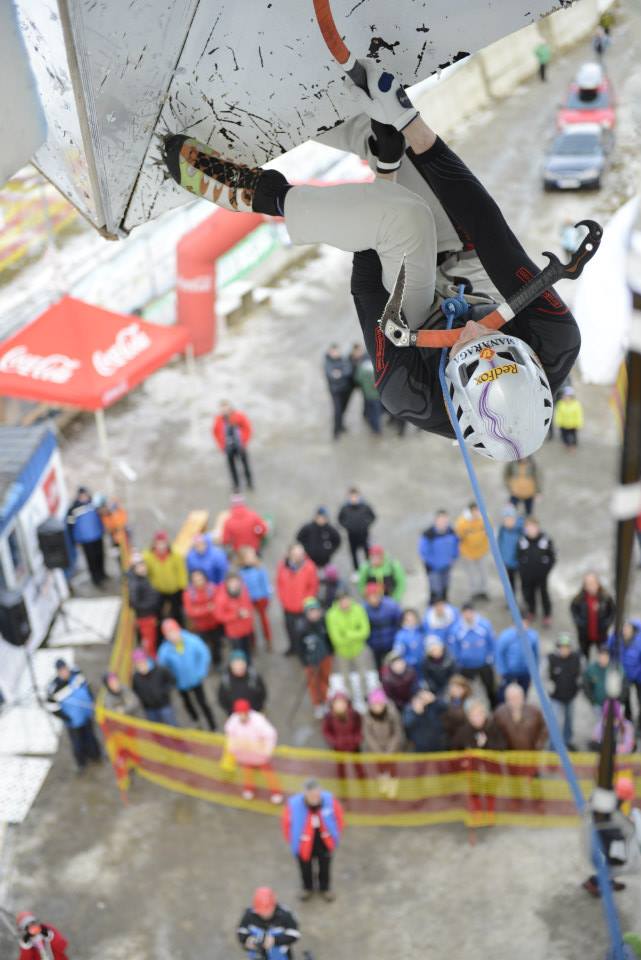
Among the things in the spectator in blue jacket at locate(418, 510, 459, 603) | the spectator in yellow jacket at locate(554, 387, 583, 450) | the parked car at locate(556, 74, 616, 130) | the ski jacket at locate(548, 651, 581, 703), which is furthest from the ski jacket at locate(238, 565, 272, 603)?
the parked car at locate(556, 74, 616, 130)

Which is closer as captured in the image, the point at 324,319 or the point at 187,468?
the point at 187,468

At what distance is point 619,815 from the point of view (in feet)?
12.2

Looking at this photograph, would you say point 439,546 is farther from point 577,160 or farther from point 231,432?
point 577,160

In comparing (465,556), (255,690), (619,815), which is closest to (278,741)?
(255,690)

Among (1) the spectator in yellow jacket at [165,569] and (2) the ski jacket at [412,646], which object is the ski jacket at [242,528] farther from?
(2) the ski jacket at [412,646]

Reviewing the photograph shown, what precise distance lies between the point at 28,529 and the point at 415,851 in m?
4.87

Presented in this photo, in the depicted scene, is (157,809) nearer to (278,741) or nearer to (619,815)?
(278,741)

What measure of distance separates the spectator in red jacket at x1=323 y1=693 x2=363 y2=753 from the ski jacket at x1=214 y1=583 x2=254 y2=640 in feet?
5.62

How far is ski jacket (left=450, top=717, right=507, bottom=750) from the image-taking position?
32.3 ft

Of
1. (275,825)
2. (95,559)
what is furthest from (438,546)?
(95,559)

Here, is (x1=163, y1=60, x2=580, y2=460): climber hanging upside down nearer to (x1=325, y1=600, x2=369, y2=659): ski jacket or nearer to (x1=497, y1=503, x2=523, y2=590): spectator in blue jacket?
(x1=325, y1=600, x2=369, y2=659): ski jacket

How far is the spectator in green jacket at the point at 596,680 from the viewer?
33.2ft

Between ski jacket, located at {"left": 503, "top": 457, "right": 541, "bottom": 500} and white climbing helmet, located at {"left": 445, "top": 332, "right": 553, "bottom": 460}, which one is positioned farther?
ski jacket, located at {"left": 503, "top": 457, "right": 541, "bottom": 500}

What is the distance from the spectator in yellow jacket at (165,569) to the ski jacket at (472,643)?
290cm
